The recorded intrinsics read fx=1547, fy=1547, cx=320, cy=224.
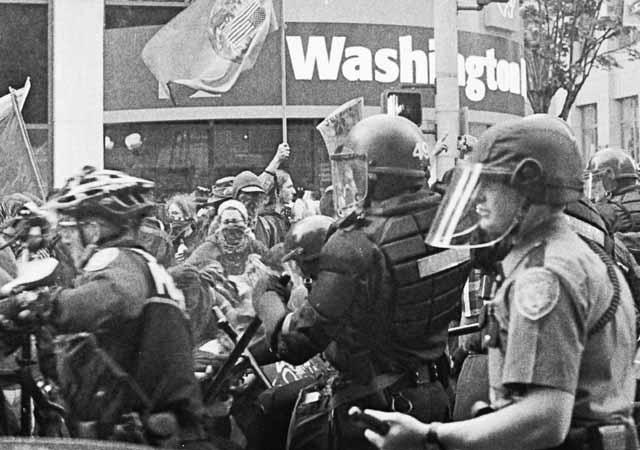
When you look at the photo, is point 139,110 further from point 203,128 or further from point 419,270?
point 419,270

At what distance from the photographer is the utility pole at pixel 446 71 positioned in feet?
49.1

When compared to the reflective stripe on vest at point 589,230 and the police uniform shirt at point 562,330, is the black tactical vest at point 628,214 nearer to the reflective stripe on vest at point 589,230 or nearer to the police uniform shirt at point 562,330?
the reflective stripe on vest at point 589,230

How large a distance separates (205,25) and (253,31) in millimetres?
1060

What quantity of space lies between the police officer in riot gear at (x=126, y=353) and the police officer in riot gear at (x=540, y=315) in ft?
4.73

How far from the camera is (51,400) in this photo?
6.00 metres

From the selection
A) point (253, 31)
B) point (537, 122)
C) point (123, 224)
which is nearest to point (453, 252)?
point (123, 224)

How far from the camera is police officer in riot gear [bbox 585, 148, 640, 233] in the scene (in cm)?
912

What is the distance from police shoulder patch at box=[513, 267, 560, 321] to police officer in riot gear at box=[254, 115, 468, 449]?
2.01 m

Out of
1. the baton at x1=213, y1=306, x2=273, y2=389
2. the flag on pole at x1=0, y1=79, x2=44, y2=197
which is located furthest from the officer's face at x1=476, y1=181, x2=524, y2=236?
the flag on pole at x1=0, y1=79, x2=44, y2=197

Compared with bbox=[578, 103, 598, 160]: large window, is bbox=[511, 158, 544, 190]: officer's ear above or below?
below

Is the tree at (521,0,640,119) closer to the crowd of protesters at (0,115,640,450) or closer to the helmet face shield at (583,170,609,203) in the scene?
→ the helmet face shield at (583,170,609,203)

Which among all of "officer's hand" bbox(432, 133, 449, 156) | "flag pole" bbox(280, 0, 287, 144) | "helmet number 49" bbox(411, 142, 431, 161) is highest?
"flag pole" bbox(280, 0, 287, 144)

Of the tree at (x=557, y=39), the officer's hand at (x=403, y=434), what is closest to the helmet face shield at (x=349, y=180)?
the officer's hand at (x=403, y=434)

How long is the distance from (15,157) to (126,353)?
968 centimetres
